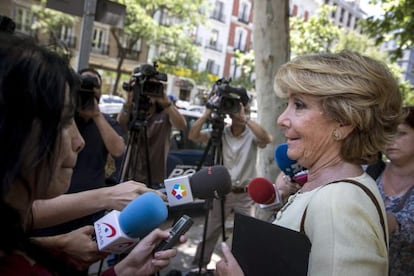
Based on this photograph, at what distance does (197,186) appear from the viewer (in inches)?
66.9

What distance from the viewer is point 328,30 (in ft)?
53.8

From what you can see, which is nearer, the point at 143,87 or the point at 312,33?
the point at 143,87

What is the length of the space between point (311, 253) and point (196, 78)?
89.5 feet

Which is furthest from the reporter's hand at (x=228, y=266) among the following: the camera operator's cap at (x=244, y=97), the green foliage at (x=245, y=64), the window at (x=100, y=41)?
the window at (x=100, y=41)

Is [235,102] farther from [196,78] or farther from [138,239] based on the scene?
[196,78]

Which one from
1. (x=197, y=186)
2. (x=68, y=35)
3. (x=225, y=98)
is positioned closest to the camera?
(x=197, y=186)

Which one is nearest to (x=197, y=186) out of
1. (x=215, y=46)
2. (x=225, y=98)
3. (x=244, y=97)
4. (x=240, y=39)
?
(x=225, y=98)

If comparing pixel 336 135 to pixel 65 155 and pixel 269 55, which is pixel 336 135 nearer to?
pixel 65 155

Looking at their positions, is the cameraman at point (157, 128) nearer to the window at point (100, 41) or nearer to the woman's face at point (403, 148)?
the woman's face at point (403, 148)

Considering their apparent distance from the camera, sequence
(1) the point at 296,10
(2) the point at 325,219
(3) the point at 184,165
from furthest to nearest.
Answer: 1. (1) the point at 296,10
2. (3) the point at 184,165
3. (2) the point at 325,219

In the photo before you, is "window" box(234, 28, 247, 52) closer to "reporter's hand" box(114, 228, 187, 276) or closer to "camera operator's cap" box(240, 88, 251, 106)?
"camera operator's cap" box(240, 88, 251, 106)

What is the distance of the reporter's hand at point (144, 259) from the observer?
137 centimetres

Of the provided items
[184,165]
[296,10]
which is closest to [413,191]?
[184,165]

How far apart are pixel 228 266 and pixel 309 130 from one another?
55 cm
